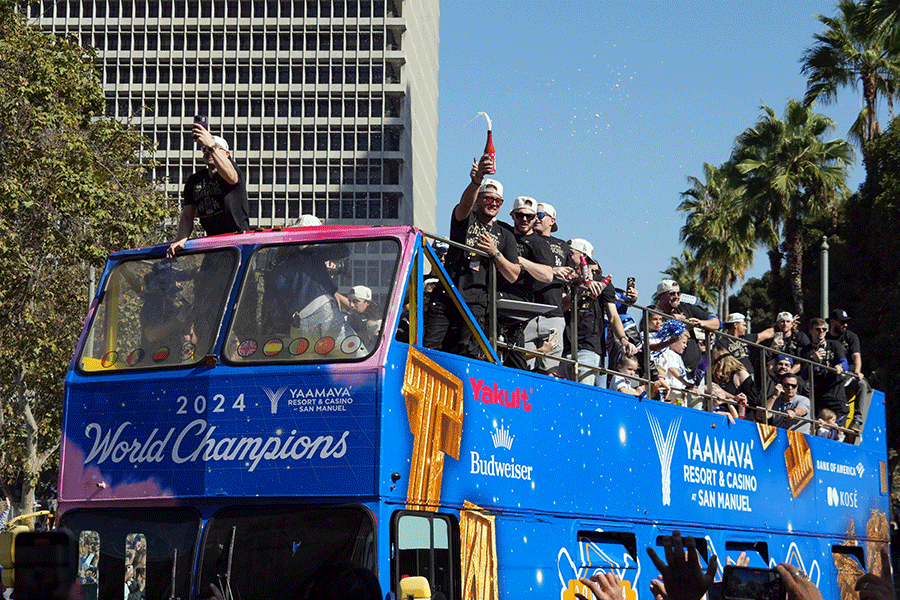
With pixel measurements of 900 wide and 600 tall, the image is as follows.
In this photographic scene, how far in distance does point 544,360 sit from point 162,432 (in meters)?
2.91

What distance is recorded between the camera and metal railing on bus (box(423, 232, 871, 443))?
7.83 m

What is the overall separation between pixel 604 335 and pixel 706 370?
1.26 m

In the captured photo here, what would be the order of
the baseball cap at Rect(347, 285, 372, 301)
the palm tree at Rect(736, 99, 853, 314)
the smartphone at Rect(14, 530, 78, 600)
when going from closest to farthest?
the smartphone at Rect(14, 530, 78, 600)
the baseball cap at Rect(347, 285, 372, 301)
the palm tree at Rect(736, 99, 853, 314)

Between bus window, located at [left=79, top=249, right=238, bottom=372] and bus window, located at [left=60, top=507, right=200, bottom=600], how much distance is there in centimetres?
93

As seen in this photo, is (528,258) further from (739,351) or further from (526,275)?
(739,351)

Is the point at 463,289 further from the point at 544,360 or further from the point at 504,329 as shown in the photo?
the point at 544,360

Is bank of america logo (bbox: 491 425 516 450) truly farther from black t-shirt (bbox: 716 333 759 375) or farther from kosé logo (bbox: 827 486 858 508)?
kosé logo (bbox: 827 486 858 508)

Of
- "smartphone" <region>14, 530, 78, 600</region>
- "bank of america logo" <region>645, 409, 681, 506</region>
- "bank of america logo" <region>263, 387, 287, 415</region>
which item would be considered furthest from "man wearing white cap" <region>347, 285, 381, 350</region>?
"smartphone" <region>14, 530, 78, 600</region>

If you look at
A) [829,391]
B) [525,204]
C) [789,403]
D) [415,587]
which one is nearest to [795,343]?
[829,391]

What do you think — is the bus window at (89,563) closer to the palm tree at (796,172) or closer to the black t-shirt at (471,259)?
the black t-shirt at (471,259)

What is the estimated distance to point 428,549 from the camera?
263 inches

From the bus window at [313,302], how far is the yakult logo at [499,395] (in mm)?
814

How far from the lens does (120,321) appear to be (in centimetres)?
776

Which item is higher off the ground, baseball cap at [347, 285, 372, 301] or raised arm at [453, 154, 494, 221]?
raised arm at [453, 154, 494, 221]
